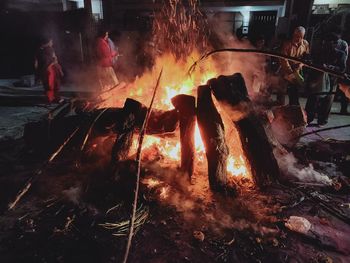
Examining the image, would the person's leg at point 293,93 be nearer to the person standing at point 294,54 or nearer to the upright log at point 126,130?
the person standing at point 294,54

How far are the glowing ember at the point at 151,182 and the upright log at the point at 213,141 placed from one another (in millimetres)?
984

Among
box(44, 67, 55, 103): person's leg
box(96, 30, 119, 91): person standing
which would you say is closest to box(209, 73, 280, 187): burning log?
box(96, 30, 119, 91): person standing

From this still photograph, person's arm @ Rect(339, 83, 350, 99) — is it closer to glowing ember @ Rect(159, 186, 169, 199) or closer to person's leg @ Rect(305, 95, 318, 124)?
person's leg @ Rect(305, 95, 318, 124)

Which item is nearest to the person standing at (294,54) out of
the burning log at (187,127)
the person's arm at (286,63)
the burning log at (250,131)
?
the person's arm at (286,63)

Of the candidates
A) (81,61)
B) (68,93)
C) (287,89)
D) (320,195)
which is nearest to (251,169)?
(320,195)

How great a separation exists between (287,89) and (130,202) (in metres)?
7.05

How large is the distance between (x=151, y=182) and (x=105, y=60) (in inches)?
300

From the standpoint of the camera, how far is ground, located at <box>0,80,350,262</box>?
3738mm

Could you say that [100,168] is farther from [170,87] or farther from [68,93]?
[68,93]

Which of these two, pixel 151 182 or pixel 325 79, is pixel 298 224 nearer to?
pixel 151 182

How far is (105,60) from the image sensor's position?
1165 cm

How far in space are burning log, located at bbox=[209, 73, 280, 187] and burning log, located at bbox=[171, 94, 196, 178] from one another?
615mm

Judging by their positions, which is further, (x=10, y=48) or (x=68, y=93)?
(x=10, y=48)

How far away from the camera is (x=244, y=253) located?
146 inches
